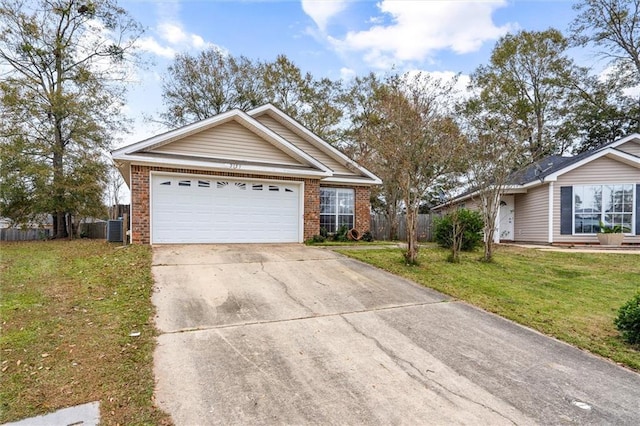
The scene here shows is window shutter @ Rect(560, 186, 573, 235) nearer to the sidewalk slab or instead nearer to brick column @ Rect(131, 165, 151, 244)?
brick column @ Rect(131, 165, 151, 244)

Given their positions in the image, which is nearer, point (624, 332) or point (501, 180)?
point (624, 332)

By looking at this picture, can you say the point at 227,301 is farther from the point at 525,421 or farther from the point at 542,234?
the point at 542,234

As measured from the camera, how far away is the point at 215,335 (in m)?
4.48

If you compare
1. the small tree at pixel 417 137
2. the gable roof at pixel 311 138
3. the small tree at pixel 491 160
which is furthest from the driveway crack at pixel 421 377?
the gable roof at pixel 311 138

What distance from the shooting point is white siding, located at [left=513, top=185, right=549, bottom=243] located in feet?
51.9

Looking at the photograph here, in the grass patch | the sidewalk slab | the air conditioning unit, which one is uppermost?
the air conditioning unit

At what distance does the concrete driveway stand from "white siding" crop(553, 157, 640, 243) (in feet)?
39.9

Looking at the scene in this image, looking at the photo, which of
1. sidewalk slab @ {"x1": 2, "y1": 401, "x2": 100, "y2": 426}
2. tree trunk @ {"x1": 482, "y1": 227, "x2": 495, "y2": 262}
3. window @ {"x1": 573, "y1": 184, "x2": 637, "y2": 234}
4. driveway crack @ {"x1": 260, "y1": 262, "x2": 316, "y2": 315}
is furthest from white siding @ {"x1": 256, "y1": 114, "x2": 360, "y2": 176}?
sidewalk slab @ {"x1": 2, "y1": 401, "x2": 100, "y2": 426}

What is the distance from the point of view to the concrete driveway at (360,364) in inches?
121

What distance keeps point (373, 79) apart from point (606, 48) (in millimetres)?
14193

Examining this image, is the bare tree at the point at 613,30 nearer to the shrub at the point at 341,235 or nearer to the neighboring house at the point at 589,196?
the neighboring house at the point at 589,196

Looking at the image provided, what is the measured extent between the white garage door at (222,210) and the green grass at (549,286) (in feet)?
9.55

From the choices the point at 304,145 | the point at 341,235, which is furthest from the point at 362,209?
the point at 304,145

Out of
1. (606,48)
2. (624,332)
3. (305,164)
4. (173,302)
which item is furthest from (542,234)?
(173,302)
